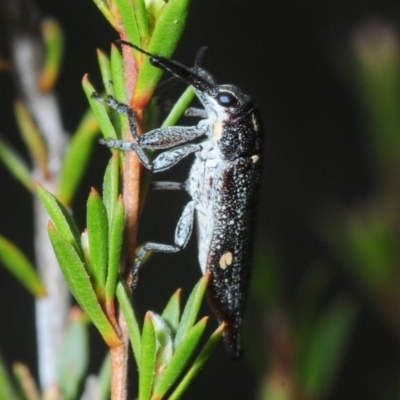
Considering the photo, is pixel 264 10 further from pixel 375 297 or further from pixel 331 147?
pixel 375 297

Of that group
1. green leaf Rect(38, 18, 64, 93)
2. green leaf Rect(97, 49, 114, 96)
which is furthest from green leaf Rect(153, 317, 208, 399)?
green leaf Rect(38, 18, 64, 93)

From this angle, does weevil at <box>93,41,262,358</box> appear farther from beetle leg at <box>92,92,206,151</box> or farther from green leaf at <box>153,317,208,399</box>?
green leaf at <box>153,317,208,399</box>

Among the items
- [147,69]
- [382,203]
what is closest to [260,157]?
[382,203]

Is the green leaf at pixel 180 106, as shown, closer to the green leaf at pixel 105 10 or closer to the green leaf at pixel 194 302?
the green leaf at pixel 105 10

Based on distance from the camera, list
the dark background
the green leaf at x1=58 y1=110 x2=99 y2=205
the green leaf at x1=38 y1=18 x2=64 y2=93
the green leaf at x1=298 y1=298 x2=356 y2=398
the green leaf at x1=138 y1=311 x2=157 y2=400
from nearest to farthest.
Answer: the green leaf at x1=138 y1=311 x2=157 y2=400 < the green leaf at x1=58 y1=110 x2=99 y2=205 < the green leaf at x1=38 y1=18 x2=64 y2=93 < the green leaf at x1=298 y1=298 x2=356 y2=398 < the dark background

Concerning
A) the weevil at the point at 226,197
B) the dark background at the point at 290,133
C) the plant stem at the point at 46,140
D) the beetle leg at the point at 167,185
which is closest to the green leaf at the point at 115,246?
the plant stem at the point at 46,140
